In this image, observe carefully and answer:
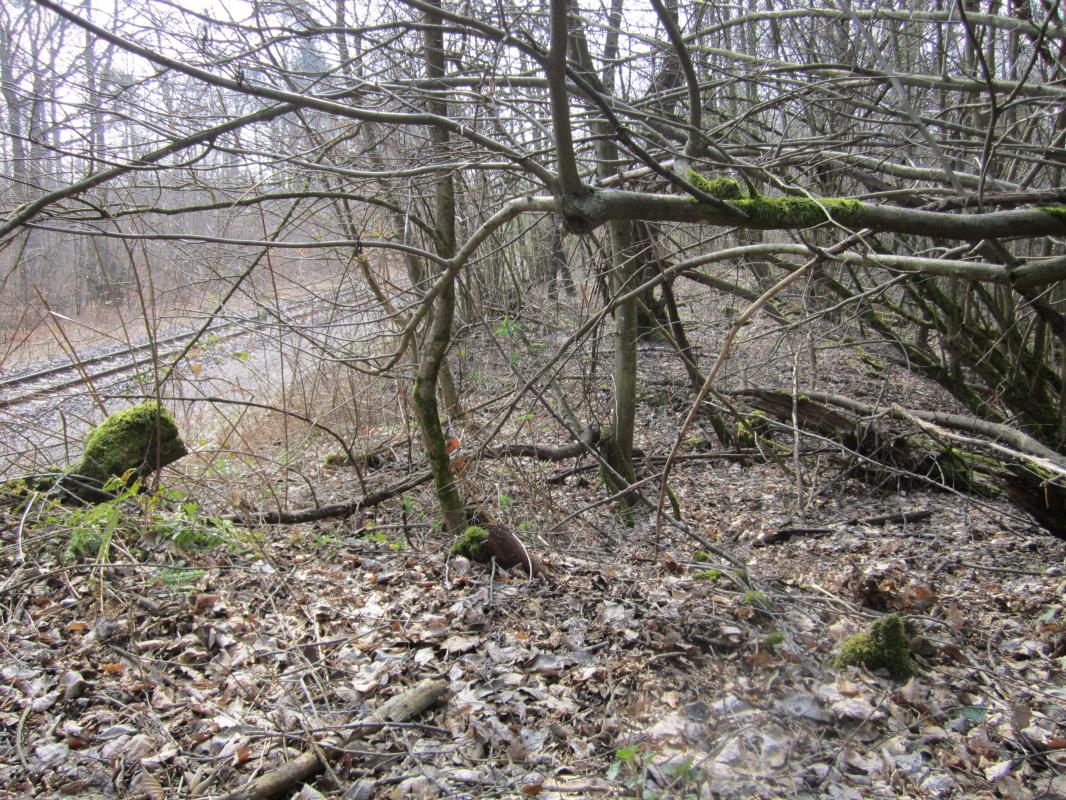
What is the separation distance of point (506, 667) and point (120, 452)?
9.27ft

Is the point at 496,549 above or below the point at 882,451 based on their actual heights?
above

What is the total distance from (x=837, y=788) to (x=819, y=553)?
2608mm

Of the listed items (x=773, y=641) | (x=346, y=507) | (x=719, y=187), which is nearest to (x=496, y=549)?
(x=346, y=507)

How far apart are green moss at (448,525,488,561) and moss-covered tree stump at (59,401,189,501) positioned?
1.86m

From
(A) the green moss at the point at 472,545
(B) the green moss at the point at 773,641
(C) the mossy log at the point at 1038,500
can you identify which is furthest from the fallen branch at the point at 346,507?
(C) the mossy log at the point at 1038,500

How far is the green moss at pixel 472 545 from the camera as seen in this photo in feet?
14.1

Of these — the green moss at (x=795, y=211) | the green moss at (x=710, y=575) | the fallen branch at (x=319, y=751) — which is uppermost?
the green moss at (x=795, y=211)

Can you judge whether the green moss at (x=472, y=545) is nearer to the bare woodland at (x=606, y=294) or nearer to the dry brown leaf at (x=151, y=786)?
the bare woodland at (x=606, y=294)

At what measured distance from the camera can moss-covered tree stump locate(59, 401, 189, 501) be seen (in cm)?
449

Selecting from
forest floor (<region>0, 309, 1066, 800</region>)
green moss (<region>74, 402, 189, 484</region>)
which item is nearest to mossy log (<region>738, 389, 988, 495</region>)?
forest floor (<region>0, 309, 1066, 800</region>)

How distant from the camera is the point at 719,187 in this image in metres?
3.09

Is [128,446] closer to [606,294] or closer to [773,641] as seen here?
[606,294]

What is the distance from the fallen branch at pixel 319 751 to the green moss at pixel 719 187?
232 centimetres

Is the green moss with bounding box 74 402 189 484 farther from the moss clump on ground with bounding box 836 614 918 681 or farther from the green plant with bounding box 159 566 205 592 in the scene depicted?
the moss clump on ground with bounding box 836 614 918 681
